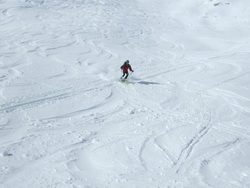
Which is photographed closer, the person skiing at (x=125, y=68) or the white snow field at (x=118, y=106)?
the white snow field at (x=118, y=106)

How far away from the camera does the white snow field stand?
7289 millimetres

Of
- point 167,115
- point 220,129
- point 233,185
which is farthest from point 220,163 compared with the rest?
point 167,115

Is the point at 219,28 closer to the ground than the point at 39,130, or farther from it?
closer to the ground

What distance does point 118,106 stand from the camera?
11086 mm

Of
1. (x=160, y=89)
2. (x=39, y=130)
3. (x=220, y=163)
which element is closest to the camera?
(x=220, y=163)

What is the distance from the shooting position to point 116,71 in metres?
15.1

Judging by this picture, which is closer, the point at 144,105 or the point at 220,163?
the point at 220,163

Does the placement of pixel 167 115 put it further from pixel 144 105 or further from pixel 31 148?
pixel 31 148

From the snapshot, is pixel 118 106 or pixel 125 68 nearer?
Answer: pixel 118 106

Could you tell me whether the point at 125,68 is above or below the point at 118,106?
above

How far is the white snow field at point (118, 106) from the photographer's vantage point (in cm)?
729

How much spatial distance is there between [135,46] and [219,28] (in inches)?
429

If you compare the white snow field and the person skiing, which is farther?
the person skiing

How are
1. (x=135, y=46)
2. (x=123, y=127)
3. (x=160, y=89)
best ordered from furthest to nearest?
(x=135, y=46) < (x=160, y=89) < (x=123, y=127)
